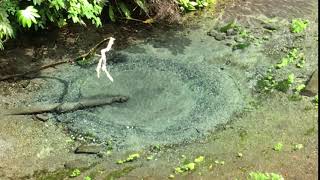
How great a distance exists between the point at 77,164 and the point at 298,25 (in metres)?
5.73

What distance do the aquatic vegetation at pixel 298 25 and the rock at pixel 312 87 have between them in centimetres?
184

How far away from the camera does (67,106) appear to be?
312 inches

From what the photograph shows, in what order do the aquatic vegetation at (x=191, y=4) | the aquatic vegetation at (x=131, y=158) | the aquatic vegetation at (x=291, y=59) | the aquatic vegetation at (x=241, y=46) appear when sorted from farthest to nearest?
the aquatic vegetation at (x=191, y=4) → the aquatic vegetation at (x=241, y=46) → the aquatic vegetation at (x=291, y=59) → the aquatic vegetation at (x=131, y=158)

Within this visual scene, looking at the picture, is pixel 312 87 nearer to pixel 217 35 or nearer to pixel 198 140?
pixel 198 140

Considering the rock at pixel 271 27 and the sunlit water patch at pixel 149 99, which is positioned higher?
the rock at pixel 271 27

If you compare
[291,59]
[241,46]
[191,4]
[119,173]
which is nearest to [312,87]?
[291,59]

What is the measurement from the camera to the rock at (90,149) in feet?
23.0

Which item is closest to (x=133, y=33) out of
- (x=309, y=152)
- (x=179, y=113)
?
(x=179, y=113)

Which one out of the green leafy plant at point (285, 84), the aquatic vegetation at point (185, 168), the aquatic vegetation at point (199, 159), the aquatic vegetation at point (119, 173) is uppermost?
the green leafy plant at point (285, 84)

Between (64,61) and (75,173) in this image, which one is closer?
(75,173)

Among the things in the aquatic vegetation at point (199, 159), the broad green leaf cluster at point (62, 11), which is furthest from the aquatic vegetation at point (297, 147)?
the broad green leaf cluster at point (62, 11)

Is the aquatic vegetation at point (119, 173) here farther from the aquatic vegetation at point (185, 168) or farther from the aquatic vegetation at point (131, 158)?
the aquatic vegetation at point (185, 168)

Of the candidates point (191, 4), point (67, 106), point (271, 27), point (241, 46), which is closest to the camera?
point (67, 106)

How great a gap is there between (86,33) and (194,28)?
2.35 metres
